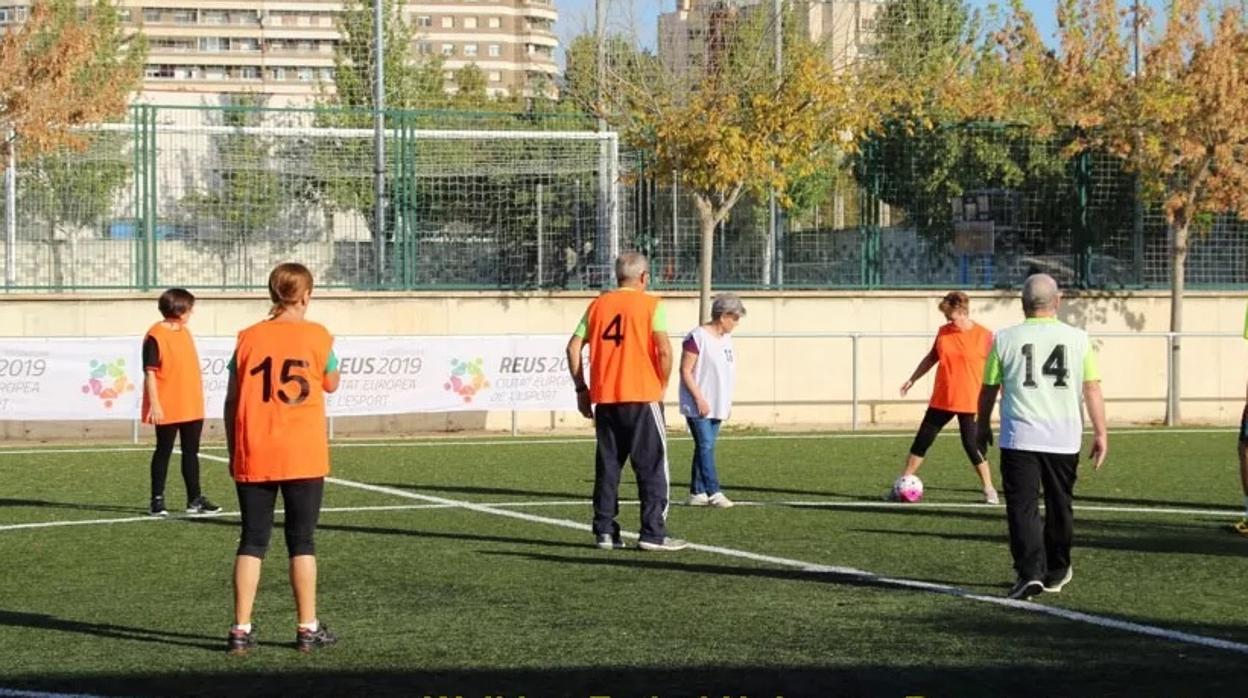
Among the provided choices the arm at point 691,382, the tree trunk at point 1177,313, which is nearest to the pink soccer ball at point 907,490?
the arm at point 691,382

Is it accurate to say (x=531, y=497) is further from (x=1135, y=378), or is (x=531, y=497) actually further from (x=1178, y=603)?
(x=1135, y=378)

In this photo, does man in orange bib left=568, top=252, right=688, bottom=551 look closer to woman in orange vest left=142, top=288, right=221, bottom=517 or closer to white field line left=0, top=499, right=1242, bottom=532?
white field line left=0, top=499, right=1242, bottom=532

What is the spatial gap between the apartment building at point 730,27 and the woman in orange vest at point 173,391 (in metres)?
14.3

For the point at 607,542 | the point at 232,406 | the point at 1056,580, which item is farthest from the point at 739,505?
the point at 232,406

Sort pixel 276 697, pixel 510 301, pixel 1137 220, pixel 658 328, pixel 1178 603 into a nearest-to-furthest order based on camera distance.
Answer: pixel 276 697
pixel 1178 603
pixel 658 328
pixel 510 301
pixel 1137 220

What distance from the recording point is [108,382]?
2328cm

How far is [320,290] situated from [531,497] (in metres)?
10.7

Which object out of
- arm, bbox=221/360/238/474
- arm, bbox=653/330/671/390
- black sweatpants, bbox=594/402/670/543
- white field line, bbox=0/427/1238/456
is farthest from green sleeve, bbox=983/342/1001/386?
white field line, bbox=0/427/1238/456

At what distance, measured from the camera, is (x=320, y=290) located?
2680 centimetres

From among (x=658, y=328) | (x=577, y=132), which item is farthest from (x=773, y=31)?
(x=658, y=328)

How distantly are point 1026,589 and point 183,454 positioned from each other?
7.16m

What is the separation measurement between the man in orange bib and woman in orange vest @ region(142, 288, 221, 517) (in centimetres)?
359

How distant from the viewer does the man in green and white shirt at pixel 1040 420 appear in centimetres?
1072

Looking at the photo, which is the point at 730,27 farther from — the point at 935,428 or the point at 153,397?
the point at 153,397
